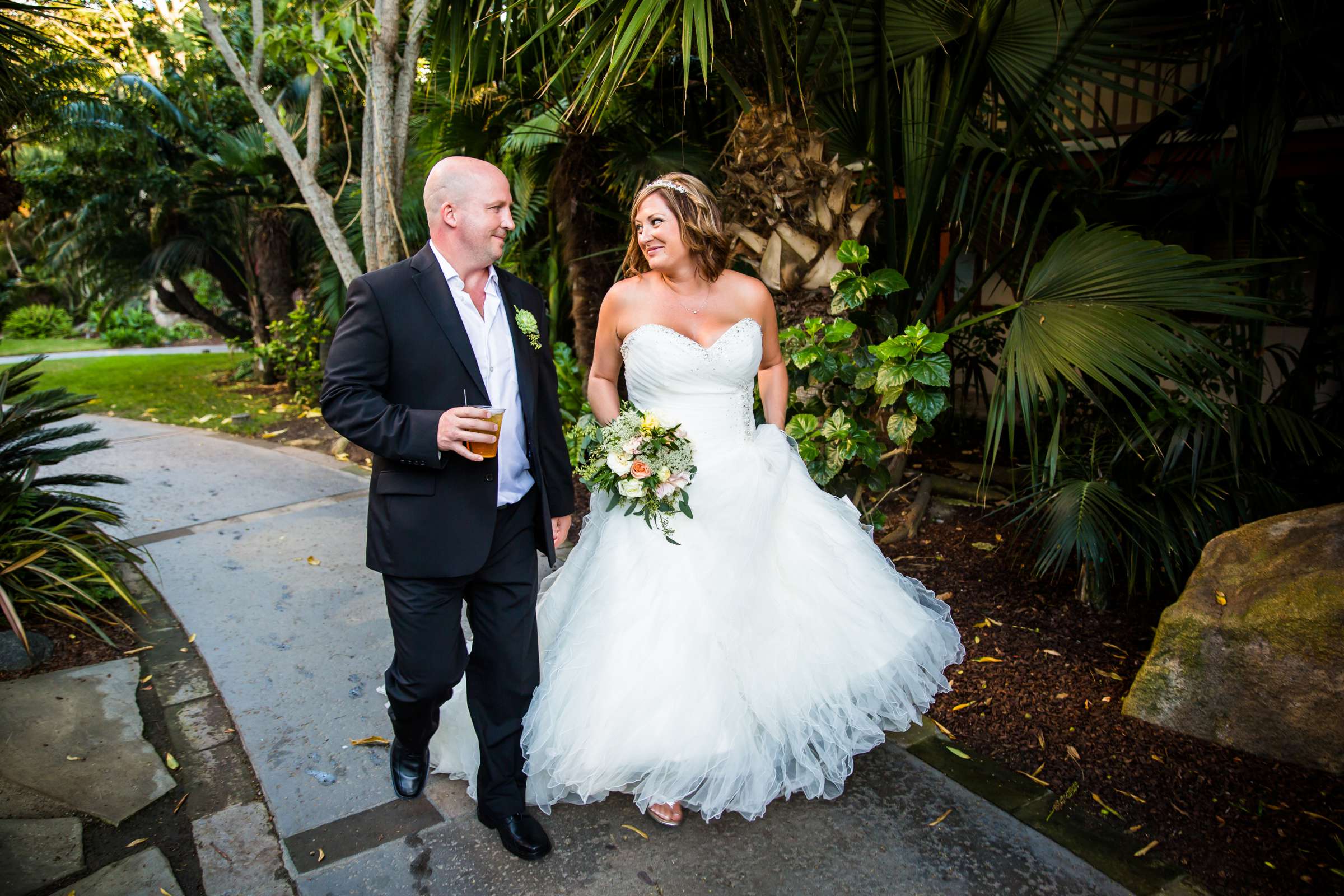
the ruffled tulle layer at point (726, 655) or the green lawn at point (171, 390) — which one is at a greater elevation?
the ruffled tulle layer at point (726, 655)

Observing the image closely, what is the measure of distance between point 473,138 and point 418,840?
5983 mm

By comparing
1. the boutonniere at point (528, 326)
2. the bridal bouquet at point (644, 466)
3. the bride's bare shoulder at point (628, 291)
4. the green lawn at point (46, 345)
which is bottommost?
the green lawn at point (46, 345)

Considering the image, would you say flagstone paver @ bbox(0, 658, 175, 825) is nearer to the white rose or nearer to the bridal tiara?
the white rose

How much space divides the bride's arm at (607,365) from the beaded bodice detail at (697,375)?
81mm

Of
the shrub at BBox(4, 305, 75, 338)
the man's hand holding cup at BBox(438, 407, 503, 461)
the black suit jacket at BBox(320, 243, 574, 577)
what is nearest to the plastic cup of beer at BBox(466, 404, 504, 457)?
the man's hand holding cup at BBox(438, 407, 503, 461)

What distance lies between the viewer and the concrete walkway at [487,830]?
2.59 m

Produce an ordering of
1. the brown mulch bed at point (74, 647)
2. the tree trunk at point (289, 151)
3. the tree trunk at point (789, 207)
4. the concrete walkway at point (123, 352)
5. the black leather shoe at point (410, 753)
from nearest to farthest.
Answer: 1. the black leather shoe at point (410, 753)
2. the brown mulch bed at point (74, 647)
3. the tree trunk at point (789, 207)
4. the tree trunk at point (289, 151)
5. the concrete walkway at point (123, 352)

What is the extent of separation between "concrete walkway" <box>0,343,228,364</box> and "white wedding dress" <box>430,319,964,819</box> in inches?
720

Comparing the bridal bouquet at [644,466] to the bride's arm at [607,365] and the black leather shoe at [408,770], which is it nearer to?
the bride's arm at [607,365]

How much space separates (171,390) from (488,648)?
12281 mm

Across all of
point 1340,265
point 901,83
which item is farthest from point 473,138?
point 1340,265

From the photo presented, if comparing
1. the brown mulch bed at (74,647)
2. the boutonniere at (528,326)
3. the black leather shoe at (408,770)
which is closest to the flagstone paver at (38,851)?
the black leather shoe at (408,770)

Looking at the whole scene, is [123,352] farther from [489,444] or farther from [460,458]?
[489,444]

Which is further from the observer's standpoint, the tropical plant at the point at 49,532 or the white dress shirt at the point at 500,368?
the tropical plant at the point at 49,532
